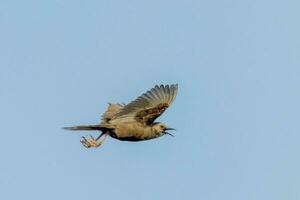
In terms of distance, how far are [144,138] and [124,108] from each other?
98 cm

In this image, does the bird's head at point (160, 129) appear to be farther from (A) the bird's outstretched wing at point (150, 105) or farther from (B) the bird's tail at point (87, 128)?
(B) the bird's tail at point (87, 128)

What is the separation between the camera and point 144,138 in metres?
26.5

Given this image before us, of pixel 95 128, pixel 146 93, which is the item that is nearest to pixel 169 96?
pixel 146 93

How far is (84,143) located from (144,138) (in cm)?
160

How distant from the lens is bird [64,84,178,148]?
25969 millimetres

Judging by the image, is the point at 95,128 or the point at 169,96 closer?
the point at 95,128

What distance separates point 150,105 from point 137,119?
773mm

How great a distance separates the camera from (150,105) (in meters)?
27.2

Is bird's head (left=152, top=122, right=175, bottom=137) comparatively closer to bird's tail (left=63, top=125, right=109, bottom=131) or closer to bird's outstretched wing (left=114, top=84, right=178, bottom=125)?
bird's outstretched wing (left=114, top=84, right=178, bottom=125)

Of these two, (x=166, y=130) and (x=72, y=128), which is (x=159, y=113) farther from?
(x=72, y=128)

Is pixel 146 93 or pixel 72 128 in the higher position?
pixel 146 93

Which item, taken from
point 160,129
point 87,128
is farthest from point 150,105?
point 87,128

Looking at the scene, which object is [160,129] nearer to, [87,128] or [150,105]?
[150,105]

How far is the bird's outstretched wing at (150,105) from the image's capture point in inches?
1051
